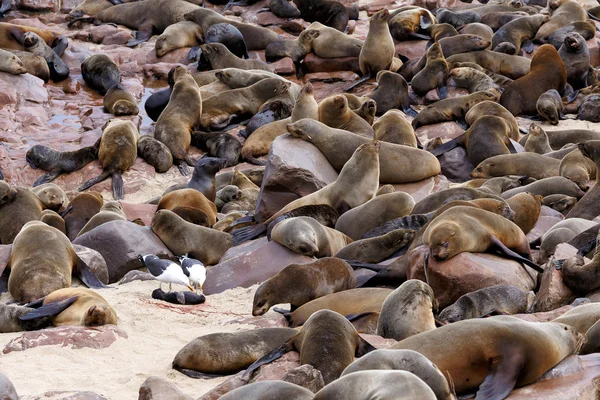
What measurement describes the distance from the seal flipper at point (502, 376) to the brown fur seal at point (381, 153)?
5686 mm

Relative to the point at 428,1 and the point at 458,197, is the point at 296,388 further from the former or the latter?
the point at 428,1

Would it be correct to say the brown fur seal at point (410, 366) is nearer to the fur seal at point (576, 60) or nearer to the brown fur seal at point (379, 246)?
the brown fur seal at point (379, 246)

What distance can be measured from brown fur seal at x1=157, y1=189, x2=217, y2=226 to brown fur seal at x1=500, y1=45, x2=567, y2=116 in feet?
19.0

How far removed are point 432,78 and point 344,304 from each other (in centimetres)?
932

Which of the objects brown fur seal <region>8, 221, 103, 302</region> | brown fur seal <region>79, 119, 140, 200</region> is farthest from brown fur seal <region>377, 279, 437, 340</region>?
brown fur seal <region>79, 119, 140, 200</region>

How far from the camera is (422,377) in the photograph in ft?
13.0

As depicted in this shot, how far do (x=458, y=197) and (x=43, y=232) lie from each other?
376 centimetres

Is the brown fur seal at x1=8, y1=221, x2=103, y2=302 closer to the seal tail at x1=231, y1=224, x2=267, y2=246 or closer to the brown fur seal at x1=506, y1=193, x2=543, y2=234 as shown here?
the seal tail at x1=231, y1=224, x2=267, y2=246

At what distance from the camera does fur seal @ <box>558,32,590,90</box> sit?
15.6 meters

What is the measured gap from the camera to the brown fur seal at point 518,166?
10852 millimetres

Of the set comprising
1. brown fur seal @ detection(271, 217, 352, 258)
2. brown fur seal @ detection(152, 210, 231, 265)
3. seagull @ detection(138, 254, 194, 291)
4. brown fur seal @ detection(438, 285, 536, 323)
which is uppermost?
brown fur seal @ detection(438, 285, 536, 323)

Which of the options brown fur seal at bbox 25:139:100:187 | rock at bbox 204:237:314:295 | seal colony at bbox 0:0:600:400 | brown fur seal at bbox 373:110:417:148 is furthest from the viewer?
brown fur seal at bbox 25:139:100:187

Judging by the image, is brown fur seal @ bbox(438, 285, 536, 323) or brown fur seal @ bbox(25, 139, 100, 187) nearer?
brown fur seal @ bbox(438, 285, 536, 323)

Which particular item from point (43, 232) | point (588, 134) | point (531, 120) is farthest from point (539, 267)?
point (531, 120)
